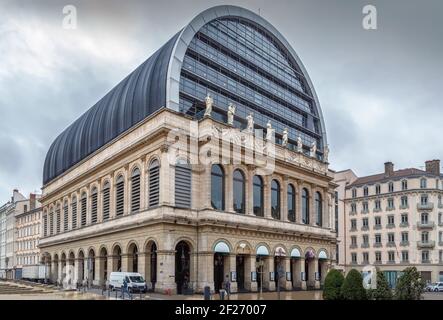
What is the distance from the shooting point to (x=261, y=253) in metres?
52.4

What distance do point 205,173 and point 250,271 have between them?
11461 millimetres

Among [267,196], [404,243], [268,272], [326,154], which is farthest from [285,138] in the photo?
[404,243]

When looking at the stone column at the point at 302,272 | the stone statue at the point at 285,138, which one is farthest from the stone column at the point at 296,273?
the stone statue at the point at 285,138

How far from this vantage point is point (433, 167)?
83750mm

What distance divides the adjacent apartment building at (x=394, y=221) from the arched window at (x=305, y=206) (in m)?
25.9

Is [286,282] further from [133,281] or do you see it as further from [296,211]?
[133,281]

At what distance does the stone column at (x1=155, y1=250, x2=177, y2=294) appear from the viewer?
43.8 metres

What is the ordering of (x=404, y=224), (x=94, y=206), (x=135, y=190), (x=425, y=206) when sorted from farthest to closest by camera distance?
(x=404, y=224), (x=425, y=206), (x=94, y=206), (x=135, y=190)

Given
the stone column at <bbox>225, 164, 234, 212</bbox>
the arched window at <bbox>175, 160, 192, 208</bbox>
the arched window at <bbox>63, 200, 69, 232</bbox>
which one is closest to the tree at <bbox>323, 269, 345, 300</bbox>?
the arched window at <bbox>175, 160, 192, 208</bbox>

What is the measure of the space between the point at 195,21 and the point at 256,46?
13.1 m

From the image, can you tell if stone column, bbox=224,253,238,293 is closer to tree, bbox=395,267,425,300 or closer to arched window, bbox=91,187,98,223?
arched window, bbox=91,187,98,223

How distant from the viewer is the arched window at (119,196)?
174 feet

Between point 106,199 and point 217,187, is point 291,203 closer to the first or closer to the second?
point 217,187

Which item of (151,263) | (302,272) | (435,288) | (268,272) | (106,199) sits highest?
(106,199)
